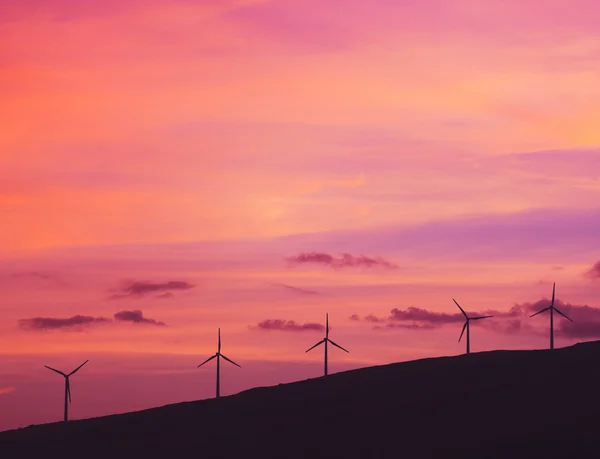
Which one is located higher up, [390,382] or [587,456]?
[390,382]

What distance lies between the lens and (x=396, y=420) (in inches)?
5881

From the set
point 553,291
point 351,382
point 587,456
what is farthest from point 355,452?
point 553,291

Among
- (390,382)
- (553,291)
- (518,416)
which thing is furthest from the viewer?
(553,291)

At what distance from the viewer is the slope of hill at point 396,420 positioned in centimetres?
13125

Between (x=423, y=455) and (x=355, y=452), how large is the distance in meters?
9.45

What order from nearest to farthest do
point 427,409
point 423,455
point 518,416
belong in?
point 423,455
point 518,416
point 427,409

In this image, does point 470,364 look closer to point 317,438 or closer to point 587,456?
point 317,438

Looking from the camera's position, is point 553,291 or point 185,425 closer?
point 185,425

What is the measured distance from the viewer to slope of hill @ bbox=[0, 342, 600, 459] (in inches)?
5167

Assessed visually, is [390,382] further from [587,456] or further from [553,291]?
[587,456]

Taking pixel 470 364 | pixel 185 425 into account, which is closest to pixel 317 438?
pixel 185 425

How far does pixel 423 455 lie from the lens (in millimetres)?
129000

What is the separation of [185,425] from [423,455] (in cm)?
5729

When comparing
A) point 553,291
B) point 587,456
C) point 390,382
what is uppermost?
point 553,291
